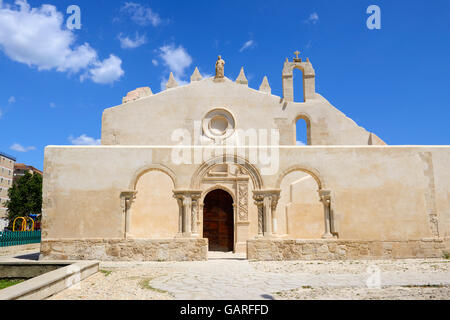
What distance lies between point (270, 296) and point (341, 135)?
11.3 metres

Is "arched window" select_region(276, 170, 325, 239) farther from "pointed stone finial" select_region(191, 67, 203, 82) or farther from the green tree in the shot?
the green tree

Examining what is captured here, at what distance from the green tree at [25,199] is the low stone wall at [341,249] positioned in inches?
1377

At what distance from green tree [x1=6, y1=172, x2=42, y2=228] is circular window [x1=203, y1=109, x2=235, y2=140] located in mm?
30355

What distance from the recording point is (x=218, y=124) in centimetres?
1567

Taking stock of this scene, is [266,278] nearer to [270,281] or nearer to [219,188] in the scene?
[270,281]

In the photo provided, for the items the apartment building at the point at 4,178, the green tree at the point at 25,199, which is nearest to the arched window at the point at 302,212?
the green tree at the point at 25,199

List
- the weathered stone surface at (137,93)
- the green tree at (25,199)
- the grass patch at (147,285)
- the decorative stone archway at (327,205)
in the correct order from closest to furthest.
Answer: the grass patch at (147,285), the decorative stone archway at (327,205), the weathered stone surface at (137,93), the green tree at (25,199)

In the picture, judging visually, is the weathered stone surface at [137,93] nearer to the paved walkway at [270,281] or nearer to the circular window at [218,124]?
the circular window at [218,124]

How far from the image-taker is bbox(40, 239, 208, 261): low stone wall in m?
10.2

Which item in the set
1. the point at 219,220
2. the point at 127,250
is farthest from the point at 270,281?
the point at 219,220

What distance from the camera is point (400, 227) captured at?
10445 millimetres

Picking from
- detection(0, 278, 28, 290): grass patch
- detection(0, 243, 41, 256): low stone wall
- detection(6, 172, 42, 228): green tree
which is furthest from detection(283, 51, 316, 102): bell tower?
detection(6, 172, 42, 228): green tree

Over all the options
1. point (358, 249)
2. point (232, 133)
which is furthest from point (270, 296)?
point (232, 133)

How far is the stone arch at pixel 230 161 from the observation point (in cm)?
1078
